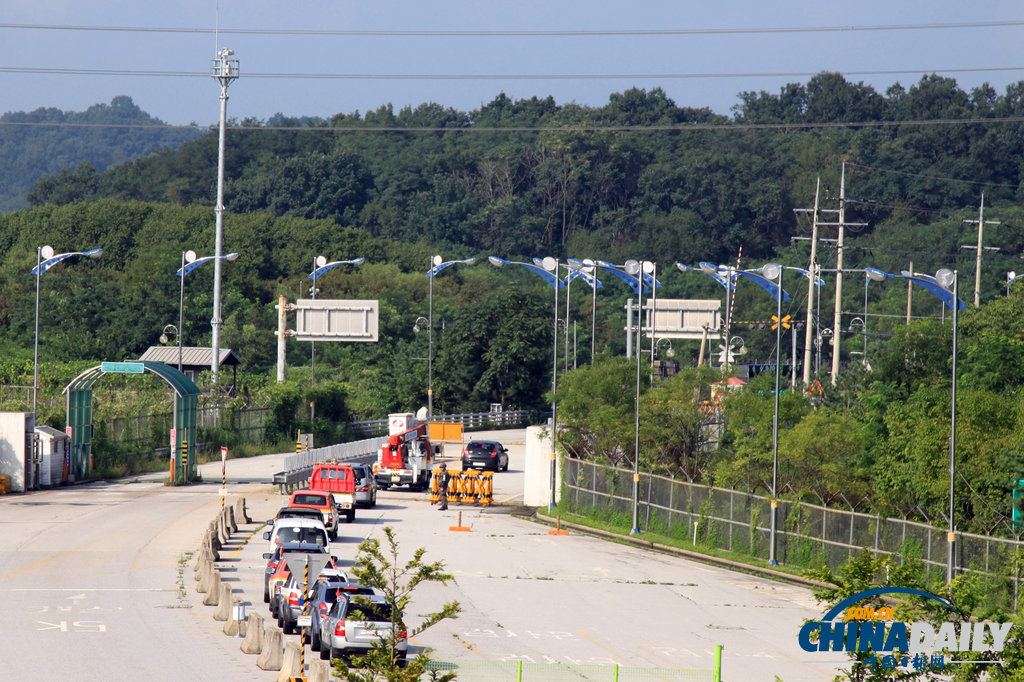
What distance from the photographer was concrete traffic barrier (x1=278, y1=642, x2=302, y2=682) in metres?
20.3

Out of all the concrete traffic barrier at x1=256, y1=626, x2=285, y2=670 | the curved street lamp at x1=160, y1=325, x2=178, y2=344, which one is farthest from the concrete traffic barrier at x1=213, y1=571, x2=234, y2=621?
the curved street lamp at x1=160, y1=325, x2=178, y2=344

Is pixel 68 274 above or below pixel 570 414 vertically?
above

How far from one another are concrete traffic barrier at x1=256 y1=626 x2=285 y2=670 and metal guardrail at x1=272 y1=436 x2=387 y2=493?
27.7m

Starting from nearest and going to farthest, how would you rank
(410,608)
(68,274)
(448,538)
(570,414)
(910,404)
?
(410,608)
(910,404)
(448,538)
(570,414)
(68,274)

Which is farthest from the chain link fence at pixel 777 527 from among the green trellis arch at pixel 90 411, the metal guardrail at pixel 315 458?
the green trellis arch at pixel 90 411

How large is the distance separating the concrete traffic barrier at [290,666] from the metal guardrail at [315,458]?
1150 inches

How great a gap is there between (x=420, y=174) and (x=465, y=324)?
75.8m

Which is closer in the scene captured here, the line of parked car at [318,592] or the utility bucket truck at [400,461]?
the line of parked car at [318,592]

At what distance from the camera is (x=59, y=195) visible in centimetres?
17412

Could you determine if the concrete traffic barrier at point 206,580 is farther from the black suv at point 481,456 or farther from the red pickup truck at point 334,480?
the black suv at point 481,456

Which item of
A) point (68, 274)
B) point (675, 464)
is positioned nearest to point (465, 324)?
point (68, 274)

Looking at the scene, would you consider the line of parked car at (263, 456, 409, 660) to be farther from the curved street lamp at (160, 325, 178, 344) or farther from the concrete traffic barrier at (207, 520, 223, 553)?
the curved street lamp at (160, 325, 178, 344)

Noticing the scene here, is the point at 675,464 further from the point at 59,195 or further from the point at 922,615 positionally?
the point at 59,195

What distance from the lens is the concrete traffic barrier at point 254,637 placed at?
75.0ft
